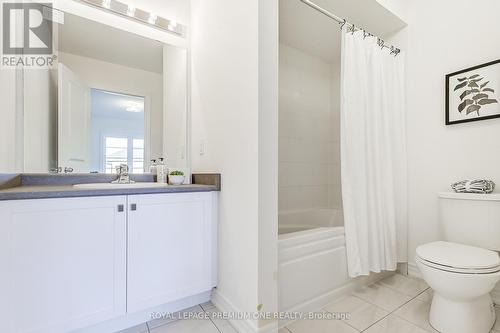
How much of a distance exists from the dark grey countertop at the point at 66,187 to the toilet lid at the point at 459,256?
1.30m

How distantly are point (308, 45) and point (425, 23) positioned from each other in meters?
1.01

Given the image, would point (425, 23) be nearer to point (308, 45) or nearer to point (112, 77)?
point (308, 45)

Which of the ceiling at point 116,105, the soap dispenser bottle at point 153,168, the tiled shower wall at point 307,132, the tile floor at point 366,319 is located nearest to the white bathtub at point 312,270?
the tile floor at point 366,319

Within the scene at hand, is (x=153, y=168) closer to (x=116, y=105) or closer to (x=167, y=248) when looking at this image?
(x=116, y=105)

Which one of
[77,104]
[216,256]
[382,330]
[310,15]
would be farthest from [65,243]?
[310,15]

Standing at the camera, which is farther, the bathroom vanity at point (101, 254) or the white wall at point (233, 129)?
the white wall at point (233, 129)

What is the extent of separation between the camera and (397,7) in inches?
76.3

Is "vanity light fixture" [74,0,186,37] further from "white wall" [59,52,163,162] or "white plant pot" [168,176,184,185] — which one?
"white plant pot" [168,176,184,185]

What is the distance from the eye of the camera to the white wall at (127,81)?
1551mm

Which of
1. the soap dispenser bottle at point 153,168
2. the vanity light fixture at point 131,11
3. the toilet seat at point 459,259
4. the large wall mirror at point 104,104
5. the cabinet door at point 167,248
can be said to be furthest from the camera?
the soap dispenser bottle at point 153,168

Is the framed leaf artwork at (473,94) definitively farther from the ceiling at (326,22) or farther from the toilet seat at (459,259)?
the toilet seat at (459,259)

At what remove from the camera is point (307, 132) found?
261cm

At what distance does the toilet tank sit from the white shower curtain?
349 millimetres

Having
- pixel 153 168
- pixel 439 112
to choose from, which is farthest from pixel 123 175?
pixel 439 112
